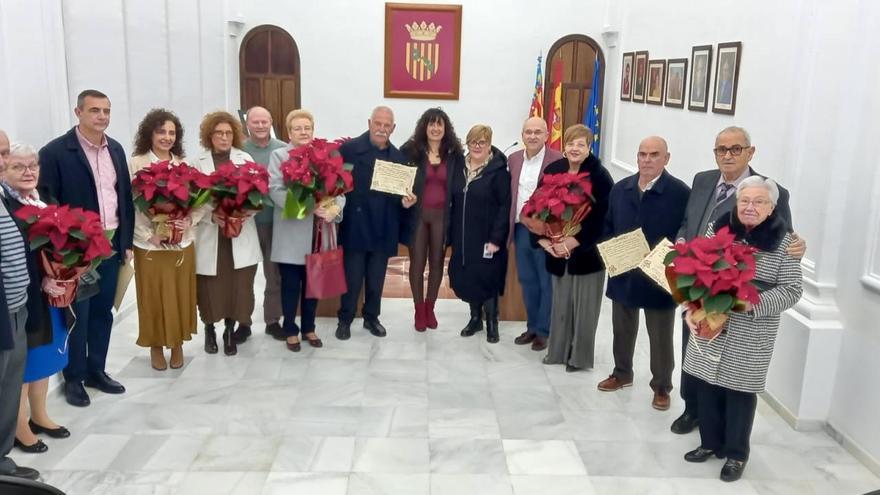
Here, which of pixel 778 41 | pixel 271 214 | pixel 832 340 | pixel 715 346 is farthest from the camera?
pixel 271 214

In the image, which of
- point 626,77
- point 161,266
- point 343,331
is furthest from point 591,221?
point 626,77

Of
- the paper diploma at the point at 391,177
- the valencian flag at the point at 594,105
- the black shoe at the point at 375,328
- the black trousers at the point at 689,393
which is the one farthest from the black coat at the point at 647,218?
the valencian flag at the point at 594,105

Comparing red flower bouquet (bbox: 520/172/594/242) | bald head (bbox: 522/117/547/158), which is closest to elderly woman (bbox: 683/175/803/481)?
red flower bouquet (bbox: 520/172/594/242)

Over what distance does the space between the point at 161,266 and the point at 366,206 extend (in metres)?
1.49

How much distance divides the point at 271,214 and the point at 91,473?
7.52 feet

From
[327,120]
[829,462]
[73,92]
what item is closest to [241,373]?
[73,92]

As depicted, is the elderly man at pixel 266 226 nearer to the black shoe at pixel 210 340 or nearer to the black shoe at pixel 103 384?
the black shoe at pixel 210 340

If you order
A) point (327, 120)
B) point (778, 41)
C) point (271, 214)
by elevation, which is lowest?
point (271, 214)

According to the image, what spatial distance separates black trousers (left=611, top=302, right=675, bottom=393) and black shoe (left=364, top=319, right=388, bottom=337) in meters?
1.89

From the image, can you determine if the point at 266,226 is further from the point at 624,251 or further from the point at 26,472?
the point at 624,251

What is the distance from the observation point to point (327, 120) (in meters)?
9.55

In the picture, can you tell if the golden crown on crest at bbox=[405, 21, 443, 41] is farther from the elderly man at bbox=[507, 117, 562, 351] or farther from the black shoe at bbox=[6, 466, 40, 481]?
the black shoe at bbox=[6, 466, 40, 481]

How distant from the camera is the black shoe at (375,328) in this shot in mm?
5836

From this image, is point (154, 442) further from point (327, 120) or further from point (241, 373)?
point (327, 120)
